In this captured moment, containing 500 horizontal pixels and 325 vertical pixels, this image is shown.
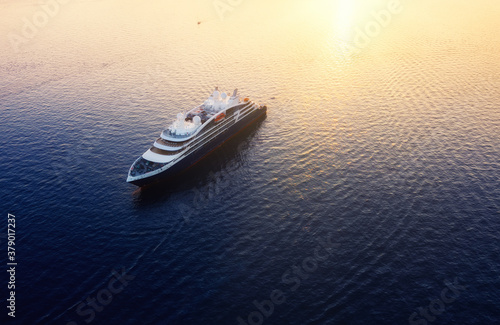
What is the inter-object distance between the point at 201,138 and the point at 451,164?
62.4 m

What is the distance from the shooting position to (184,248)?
205ft

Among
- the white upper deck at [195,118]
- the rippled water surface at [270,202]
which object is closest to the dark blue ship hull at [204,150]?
the rippled water surface at [270,202]

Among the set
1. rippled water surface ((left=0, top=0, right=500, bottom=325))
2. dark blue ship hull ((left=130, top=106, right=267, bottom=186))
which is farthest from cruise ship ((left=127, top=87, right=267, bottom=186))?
rippled water surface ((left=0, top=0, right=500, bottom=325))

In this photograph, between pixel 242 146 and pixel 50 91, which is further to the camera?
pixel 50 91

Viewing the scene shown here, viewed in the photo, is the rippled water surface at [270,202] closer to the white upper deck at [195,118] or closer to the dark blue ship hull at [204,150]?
the dark blue ship hull at [204,150]

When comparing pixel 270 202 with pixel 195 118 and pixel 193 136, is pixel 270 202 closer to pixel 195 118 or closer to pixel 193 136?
pixel 193 136

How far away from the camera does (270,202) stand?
241 feet

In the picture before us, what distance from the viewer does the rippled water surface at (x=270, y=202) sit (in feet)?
174

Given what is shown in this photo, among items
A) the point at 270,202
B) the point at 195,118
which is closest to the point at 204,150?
the point at 195,118

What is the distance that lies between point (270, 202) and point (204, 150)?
1085 inches

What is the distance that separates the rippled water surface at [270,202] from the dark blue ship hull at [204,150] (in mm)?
2329

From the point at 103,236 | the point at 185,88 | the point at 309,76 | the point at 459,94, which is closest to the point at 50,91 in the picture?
the point at 185,88

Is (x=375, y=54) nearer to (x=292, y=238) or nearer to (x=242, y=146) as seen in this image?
(x=242, y=146)

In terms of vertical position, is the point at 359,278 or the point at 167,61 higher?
the point at 167,61
